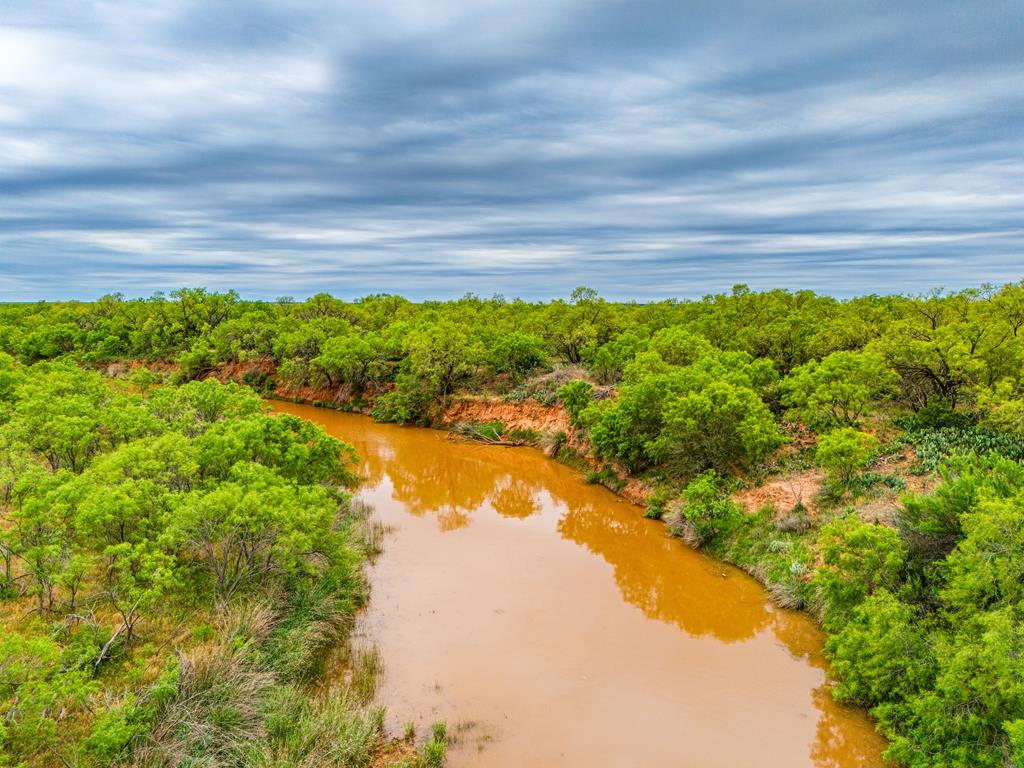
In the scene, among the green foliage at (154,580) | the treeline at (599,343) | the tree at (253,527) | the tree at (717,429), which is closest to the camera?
the green foliage at (154,580)

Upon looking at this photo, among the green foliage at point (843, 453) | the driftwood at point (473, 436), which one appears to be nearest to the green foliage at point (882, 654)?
the green foliage at point (843, 453)

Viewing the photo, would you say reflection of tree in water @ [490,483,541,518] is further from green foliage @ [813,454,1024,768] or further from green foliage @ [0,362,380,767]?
green foliage @ [813,454,1024,768]

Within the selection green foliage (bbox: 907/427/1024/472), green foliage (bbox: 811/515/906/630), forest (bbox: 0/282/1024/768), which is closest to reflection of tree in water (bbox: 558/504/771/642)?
forest (bbox: 0/282/1024/768)

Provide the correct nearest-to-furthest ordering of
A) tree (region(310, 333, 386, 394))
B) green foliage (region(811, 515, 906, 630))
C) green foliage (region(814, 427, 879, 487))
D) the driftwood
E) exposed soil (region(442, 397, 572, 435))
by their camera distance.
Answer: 1. green foliage (region(811, 515, 906, 630))
2. green foliage (region(814, 427, 879, 487))
3. exposed soil (region(442, 397, 572, 435))
4. the driftwood
5. tree (region(310, 333, 386, 394))

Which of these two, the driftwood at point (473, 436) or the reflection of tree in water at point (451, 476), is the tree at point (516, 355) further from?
the reflection of tree in water at point (451, 476)

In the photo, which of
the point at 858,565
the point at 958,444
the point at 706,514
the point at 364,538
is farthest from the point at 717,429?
the point at 364,538

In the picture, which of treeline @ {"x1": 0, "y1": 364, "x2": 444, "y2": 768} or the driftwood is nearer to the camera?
treeline @ {"x1": 0, "y1": 364, "x2": 444, "y2": 768}
